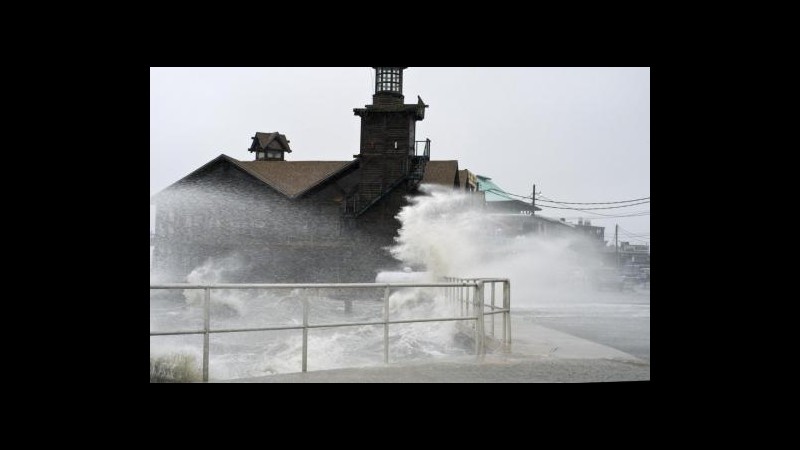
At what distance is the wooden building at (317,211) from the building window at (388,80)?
38 millimetres

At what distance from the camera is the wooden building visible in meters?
25.3

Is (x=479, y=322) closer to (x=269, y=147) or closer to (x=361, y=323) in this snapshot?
Answer: (x=361, y=323)

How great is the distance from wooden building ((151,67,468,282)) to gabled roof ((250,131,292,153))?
629 centimetres

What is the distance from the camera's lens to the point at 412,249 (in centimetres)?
2638

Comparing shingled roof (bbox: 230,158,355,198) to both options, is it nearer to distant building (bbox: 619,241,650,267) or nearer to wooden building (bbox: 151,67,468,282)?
wooden building (bbox: 151,67,468,282)

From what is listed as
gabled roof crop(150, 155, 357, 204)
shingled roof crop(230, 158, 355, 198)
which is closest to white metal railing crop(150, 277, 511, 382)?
gabled roof crop(150, 155, 357, 204)

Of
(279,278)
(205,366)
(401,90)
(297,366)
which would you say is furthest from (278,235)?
(205,366)

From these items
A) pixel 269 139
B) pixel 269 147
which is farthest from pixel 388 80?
pixel 269 139

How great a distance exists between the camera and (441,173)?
27234 millimetres

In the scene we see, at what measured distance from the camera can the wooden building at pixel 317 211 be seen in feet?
83.0

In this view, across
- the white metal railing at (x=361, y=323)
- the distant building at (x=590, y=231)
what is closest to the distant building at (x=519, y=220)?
the distant building at (x=590, y=231)

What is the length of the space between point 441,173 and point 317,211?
538 cm

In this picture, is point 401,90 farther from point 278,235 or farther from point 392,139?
point 278,235
